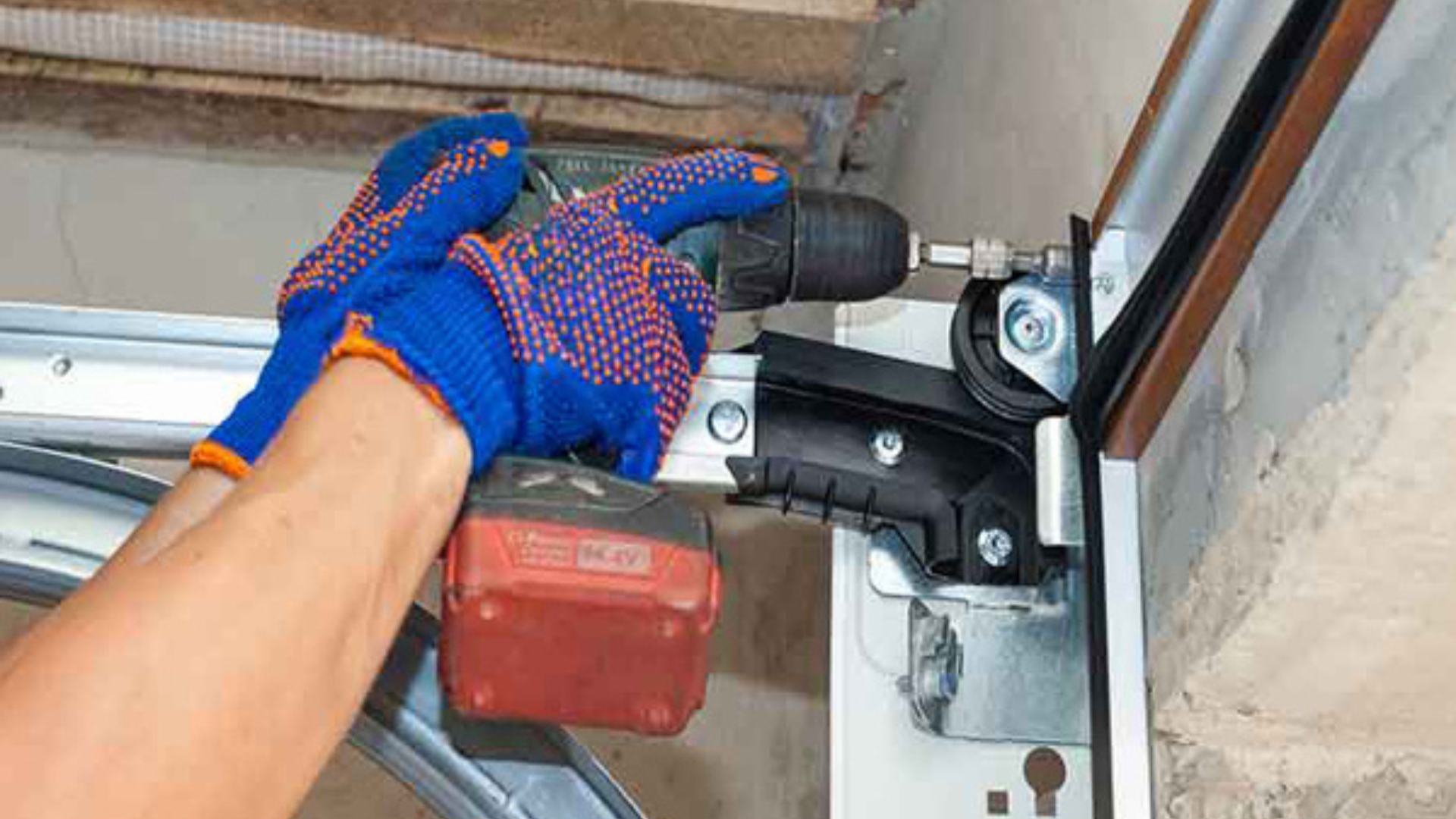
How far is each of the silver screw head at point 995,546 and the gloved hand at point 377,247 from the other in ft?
1.12

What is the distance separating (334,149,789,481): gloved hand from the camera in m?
0.74

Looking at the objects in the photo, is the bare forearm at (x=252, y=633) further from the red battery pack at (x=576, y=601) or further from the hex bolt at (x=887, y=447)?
the hex bolt at (x=887, y=447)

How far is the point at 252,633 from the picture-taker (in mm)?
622

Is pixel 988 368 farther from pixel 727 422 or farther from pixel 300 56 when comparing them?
pixel 300 56

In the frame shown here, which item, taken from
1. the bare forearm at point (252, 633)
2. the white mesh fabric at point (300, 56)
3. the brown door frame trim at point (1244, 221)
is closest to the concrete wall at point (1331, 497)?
the brown door frame trim at point (1244, 221)

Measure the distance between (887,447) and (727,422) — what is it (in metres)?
0.10

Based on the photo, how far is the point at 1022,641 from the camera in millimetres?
946

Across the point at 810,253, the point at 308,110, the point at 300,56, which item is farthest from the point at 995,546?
the point at 308,110

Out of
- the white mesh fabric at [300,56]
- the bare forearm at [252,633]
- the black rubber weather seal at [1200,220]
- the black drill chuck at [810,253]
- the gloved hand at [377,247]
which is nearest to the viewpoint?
the bare forearm at [252,633]

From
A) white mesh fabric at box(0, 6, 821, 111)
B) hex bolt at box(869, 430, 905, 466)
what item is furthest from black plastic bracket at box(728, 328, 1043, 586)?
white mesh fabric at box(0, 6, 821, 111)

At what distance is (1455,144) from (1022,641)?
1.50 ft

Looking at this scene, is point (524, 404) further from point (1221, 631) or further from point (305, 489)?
point (1221, 631)

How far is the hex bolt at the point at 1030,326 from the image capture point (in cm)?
96

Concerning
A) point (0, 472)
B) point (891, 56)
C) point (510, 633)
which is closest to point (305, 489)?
point (510, 633)
